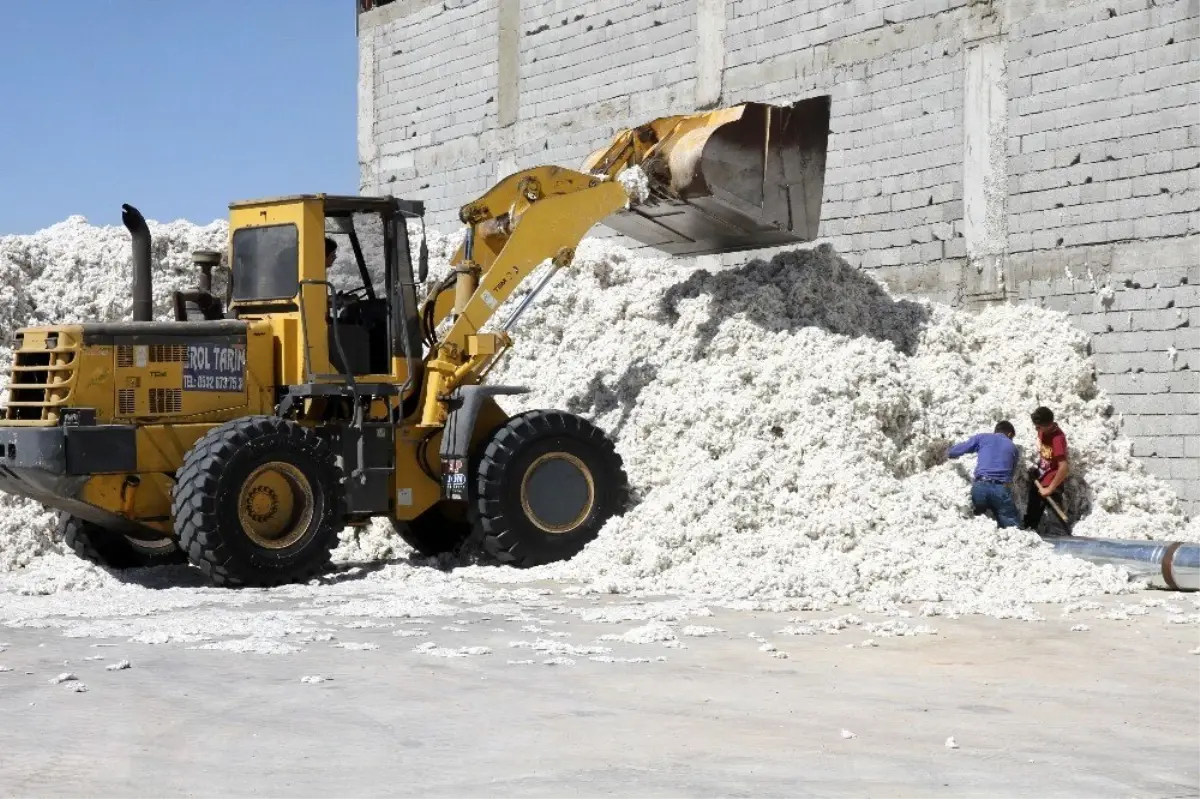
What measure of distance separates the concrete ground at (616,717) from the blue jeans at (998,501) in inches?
104

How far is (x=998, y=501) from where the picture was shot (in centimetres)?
1085

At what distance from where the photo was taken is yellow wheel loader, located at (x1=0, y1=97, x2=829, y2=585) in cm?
975

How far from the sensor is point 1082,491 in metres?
11.9

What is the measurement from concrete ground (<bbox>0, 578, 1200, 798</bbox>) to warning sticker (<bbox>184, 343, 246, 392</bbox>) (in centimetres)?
252

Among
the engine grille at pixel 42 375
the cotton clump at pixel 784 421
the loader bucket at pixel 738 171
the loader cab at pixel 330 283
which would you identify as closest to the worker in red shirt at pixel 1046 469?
the cotton clump at pixel 784 421

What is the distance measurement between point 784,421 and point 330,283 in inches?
136

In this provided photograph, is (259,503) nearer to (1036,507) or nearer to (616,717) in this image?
(616,717)

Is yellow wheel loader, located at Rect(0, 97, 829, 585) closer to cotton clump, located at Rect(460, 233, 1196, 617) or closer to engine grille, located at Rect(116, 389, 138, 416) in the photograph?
engine grille, located at Rect(116, 389, 138, 416)

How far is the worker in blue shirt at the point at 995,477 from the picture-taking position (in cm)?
1085

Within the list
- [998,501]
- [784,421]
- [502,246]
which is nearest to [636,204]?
[502,246]

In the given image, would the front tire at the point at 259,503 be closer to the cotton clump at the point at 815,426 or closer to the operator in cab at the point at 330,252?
the operator in cab at the point at 330,252

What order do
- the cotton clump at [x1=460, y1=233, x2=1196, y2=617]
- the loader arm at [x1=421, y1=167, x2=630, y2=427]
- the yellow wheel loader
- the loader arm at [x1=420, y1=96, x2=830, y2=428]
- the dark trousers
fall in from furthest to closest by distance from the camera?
the dark trousers < the loader arm at [x1=420, y1=96, x2=830, y2=428] < the loader arm at [x1=421, y1=167, x2=630, y2=427] < the cotton clump at [x1=460, y1=233, x2=1196, y2=617] < the yellow wheel loader

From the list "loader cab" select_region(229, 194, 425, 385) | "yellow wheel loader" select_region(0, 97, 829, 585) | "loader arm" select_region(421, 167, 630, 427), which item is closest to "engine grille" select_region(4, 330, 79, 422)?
"yellow wheel loader" select_region(0, 97, 829, 585)

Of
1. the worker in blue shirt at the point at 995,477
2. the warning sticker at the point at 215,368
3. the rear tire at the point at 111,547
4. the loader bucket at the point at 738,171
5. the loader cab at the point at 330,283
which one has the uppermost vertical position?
the loader bucket at the point at 738,171
